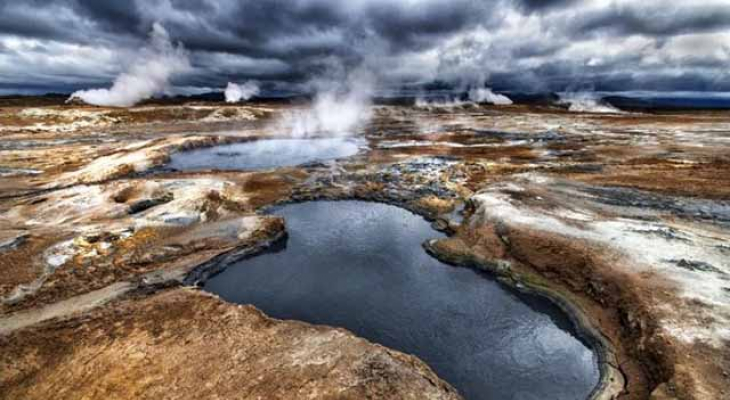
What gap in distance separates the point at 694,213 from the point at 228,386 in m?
24.0

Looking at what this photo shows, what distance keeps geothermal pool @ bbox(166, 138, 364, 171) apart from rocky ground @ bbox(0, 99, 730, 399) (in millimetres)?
5418

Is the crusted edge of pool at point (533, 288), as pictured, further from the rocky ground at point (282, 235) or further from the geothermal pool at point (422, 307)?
the geothermal pool at point (422, 307)

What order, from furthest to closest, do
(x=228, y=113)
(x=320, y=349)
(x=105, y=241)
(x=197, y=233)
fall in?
1. (x=228, y=113)
2. (x=197, y=233)
3. (x=105, y=241)
4. (x=320, y=349)

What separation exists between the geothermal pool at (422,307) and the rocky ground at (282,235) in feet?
3.20

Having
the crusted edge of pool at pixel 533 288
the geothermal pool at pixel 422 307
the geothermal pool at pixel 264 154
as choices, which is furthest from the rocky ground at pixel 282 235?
the geothermal pool at pixel 264 154

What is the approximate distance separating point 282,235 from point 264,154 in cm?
2781

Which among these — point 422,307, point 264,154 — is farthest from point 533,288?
point 264,154

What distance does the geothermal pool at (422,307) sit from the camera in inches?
439

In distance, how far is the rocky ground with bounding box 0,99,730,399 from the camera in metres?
9.60

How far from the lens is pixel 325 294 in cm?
1553

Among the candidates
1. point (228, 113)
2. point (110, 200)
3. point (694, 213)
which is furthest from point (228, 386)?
point (228, 113)

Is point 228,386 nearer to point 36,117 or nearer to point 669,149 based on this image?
point 669,149

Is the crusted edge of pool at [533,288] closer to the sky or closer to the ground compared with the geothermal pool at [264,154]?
closer to the ground

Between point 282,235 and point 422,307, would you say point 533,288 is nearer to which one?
point 422,307
